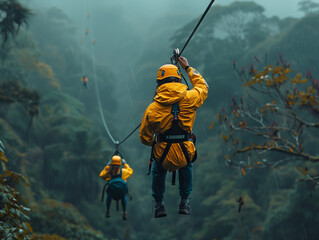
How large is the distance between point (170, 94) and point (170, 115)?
21 cm

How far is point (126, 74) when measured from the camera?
59500mm

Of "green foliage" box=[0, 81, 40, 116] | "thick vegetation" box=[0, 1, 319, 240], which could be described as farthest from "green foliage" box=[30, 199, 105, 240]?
"green foliage" box=[0, 81, 40, 116]

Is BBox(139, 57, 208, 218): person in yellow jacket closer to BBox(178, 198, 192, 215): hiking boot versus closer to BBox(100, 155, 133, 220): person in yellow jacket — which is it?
BBox(178, 198, 192, 215): hiking boot

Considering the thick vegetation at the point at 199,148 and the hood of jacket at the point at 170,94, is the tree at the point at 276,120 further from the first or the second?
the hood of jacket at the point at 170,94

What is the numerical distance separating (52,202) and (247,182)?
12.9m

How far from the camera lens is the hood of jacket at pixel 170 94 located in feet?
10.9

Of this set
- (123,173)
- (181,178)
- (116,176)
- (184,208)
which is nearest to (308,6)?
(123,173)

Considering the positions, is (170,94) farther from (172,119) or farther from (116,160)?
(116,160)

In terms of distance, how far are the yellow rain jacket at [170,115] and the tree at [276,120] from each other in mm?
2168

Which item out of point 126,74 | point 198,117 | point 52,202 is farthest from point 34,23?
point 52,202

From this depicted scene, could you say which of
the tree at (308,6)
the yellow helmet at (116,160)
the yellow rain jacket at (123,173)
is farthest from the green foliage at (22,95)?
the tree at (308,6)

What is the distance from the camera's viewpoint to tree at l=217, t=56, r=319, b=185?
602 centimetres

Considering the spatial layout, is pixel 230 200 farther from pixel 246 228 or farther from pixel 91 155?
pixel 91 155

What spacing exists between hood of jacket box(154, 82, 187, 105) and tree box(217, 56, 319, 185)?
2.26 meters
